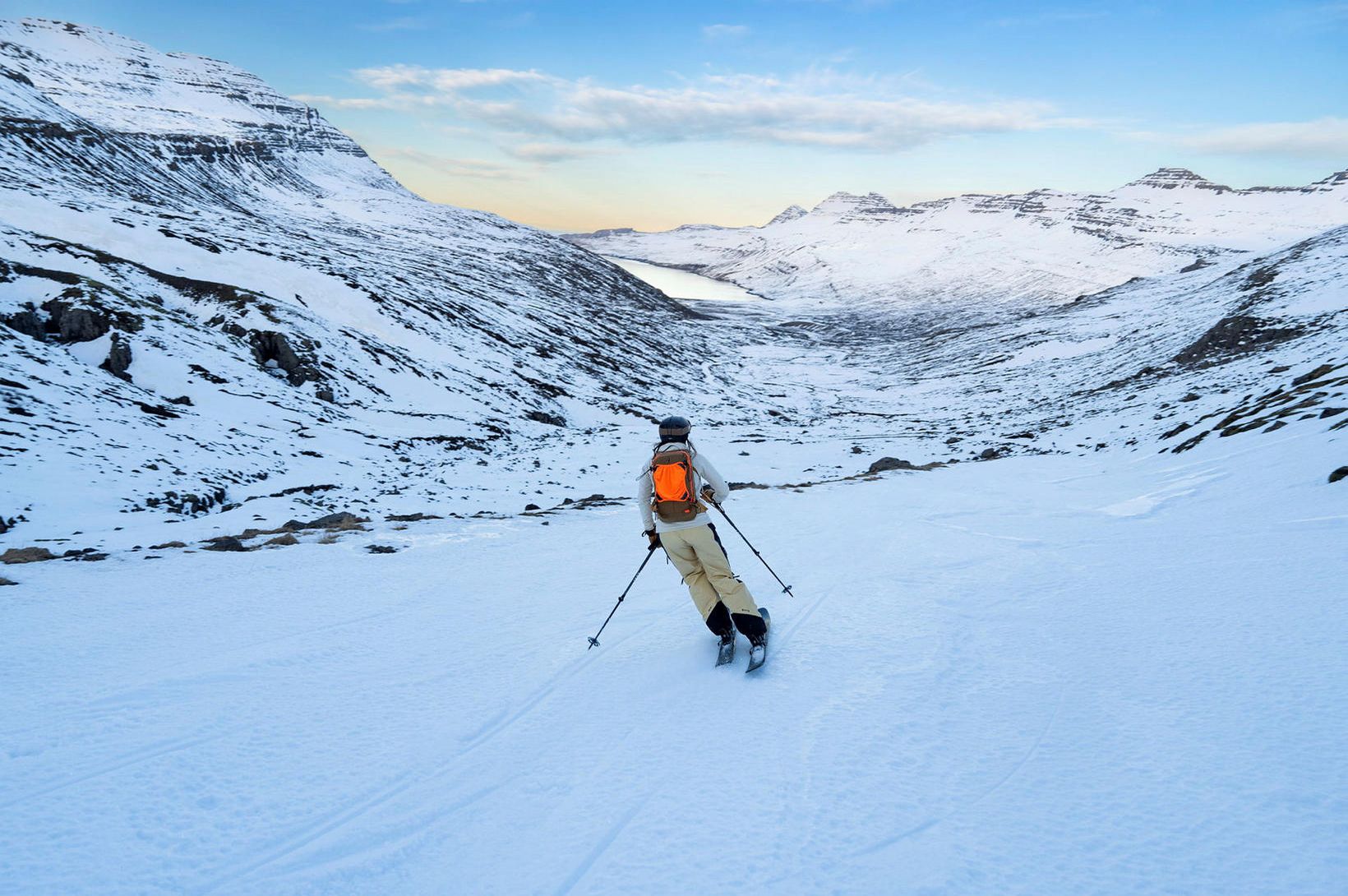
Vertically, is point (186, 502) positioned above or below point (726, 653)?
above

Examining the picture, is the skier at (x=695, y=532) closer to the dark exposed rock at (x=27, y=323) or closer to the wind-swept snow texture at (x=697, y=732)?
the wind-swept snow texture at (x=697, y=732)

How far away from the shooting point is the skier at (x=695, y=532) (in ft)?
19.0

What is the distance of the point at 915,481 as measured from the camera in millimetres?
18047

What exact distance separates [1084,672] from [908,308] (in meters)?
173

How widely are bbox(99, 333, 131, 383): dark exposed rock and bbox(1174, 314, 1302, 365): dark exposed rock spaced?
48.8 metres

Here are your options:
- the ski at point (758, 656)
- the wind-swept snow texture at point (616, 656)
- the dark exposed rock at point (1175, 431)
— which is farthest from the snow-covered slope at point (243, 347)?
the dark exposed rock at point (1175, 431)

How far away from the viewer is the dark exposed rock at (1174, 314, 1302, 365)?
1457 inches

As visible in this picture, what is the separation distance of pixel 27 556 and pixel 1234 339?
2076 inches

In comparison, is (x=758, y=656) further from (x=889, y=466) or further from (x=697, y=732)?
(x=889, y=466)

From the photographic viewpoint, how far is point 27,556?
30.0 ft

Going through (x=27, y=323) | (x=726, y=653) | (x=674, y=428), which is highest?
(x=27, y=323)

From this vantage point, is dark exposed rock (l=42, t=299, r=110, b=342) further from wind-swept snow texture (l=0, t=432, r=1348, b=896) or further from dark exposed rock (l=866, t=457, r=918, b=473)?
dark exposed rock (l=866, t=457, r=918, b=473)

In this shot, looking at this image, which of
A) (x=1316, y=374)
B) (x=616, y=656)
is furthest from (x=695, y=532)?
(x=1316, y=374)

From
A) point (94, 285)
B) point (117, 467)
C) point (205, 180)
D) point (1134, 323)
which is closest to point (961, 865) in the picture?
point (117, 467)
